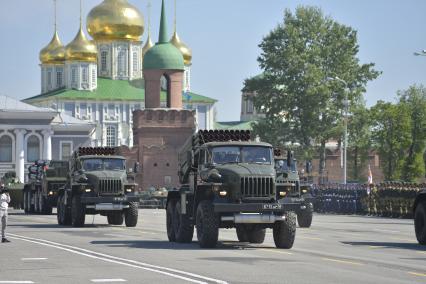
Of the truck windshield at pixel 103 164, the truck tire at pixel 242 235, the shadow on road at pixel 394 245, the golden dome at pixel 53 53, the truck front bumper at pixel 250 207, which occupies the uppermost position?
the golden dome at pixel 53 53

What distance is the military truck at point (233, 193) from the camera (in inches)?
1093

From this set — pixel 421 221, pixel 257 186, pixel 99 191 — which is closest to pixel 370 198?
pixel 99 191

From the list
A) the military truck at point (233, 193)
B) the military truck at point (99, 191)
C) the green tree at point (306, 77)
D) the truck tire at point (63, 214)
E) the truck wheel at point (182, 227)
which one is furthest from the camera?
the green tree at point (306, 77)

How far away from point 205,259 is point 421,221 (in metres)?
7.46

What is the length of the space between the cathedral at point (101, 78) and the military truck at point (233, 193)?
132 metres

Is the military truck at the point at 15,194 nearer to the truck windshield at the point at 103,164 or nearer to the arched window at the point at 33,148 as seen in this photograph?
the truck windshield at the point at 103,164

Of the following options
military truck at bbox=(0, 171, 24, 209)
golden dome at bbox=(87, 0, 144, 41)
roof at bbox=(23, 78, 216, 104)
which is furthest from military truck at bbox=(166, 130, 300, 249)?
roof at bbox=(23, 78, 216, 104)

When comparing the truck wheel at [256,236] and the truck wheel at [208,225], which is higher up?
the truck wheel at [208,225]

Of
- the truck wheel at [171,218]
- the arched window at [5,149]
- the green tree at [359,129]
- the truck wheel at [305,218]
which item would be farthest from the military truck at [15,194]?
the arched window at [5,149]

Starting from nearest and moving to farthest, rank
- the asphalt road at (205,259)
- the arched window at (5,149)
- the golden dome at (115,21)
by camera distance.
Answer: the asphalt road at (205,259) → the arched window at (5,149) → the golden dome at (115,21)

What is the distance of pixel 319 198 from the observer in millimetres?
65812

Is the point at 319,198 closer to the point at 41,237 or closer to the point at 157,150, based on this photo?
the point at 41,237

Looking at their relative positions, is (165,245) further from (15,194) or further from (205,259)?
(15,194)

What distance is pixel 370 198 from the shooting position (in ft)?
195
